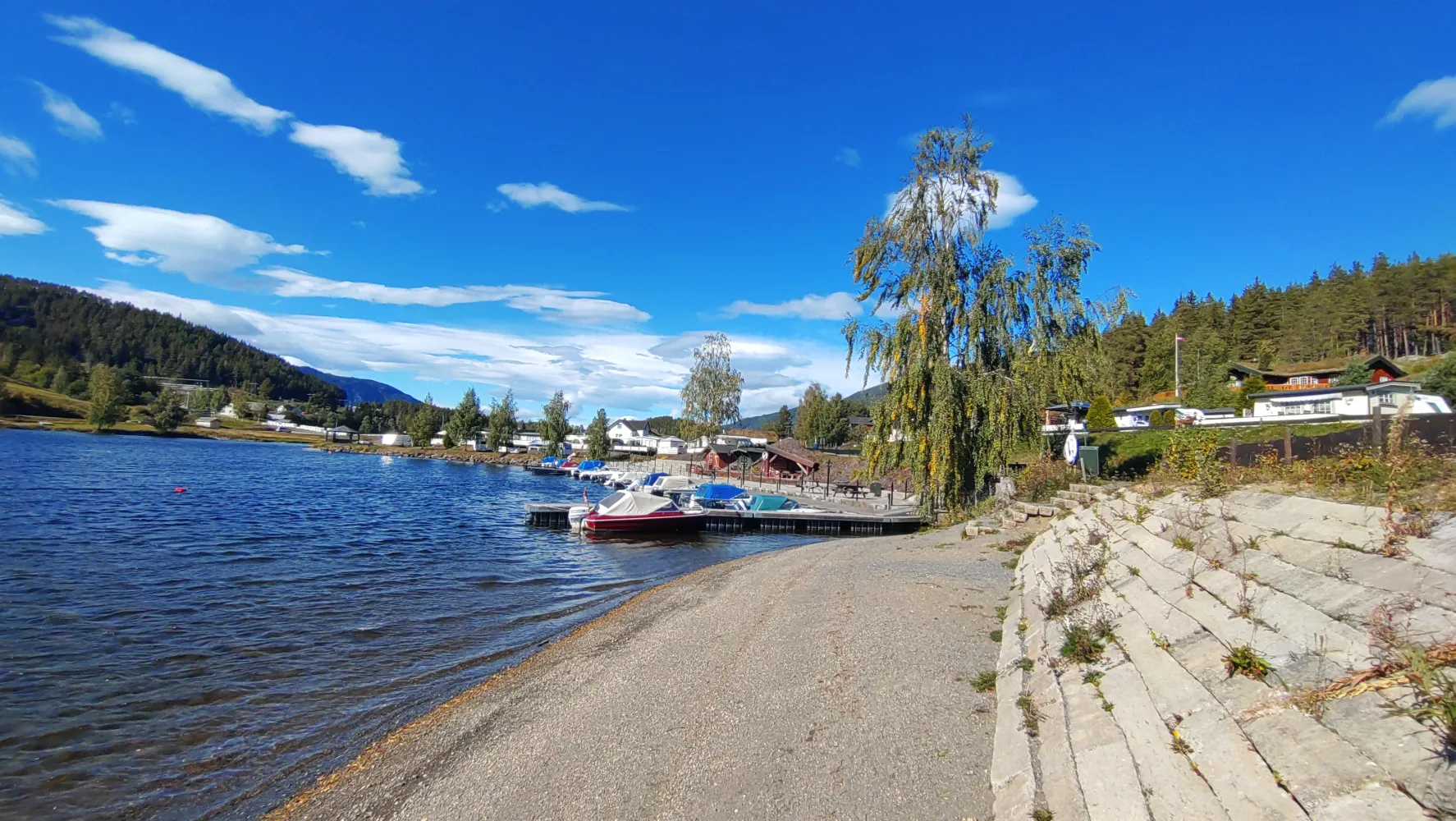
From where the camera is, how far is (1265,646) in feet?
16.6

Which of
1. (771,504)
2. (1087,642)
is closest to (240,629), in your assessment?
(1087,642)

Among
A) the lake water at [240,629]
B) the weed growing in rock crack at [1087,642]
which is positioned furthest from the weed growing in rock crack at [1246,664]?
the lake water at [240,629]

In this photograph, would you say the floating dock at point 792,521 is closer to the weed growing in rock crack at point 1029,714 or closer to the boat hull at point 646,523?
the boat hull at point 646,523

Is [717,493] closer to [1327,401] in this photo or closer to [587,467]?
[1327,401]

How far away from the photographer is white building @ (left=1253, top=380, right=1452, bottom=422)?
3048 cm

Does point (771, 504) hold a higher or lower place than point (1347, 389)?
lower

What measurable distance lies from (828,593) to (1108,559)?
582 cm

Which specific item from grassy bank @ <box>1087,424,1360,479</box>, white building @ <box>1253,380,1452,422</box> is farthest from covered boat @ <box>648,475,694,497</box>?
white building @ <box>1253,380,1452,422</box>

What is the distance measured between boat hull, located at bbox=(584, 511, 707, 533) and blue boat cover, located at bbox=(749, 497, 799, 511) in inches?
219

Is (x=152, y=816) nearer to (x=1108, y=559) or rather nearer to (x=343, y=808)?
(x=343, y=808)

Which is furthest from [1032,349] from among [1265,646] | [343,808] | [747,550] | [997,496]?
[343,808]

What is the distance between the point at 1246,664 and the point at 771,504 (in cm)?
3292

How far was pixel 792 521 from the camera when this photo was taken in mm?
35844

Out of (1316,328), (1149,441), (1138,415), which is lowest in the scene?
(1149,441)
